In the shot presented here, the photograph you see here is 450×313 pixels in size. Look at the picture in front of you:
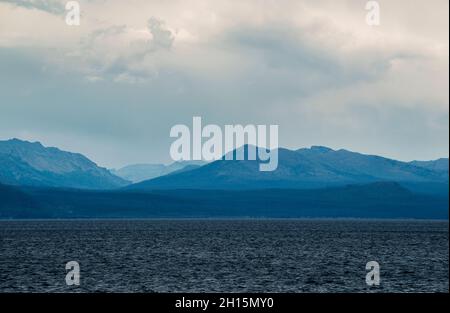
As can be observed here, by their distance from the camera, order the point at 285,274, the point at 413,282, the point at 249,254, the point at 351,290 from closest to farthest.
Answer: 1. the point at 351,290
2. the point at 413,282
3. the point at 285,274
4. the point at 249,254

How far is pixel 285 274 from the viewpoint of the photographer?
104m

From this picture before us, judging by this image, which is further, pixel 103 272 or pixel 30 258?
pixel 30 258
